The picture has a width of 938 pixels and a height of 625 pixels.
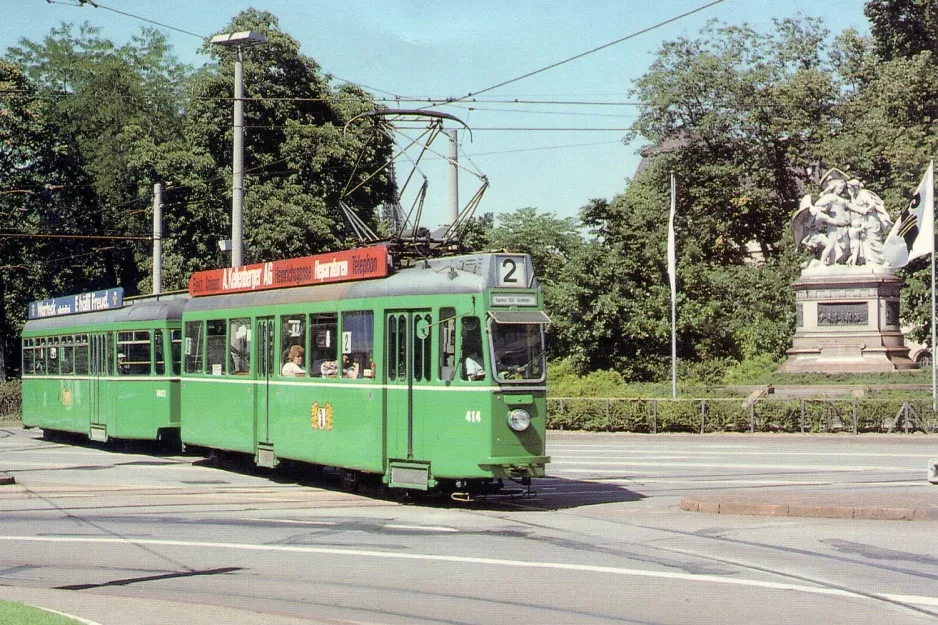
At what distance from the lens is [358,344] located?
59.5 ft

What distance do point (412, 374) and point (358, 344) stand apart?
134cm

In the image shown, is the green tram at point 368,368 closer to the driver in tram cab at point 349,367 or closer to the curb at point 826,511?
the driver in tram cab at point 349,367

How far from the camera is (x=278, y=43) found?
5175 cm

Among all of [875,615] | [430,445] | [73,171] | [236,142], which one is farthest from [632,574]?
[73,171]

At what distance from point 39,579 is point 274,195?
4041cm

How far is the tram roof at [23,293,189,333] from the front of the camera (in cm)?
2561

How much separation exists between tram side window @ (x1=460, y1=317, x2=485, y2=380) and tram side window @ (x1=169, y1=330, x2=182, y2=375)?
407 inches

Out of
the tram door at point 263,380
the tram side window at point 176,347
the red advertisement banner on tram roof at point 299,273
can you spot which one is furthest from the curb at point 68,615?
the tram side window at point 176,347

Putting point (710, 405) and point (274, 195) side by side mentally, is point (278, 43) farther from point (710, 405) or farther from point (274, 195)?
point (710, 405)

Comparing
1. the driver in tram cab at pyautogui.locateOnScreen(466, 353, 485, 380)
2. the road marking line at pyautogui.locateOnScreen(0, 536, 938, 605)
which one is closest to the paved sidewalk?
the driver in tram cab at pyautogui.locateOnScreen(466, 353, 485, 380)

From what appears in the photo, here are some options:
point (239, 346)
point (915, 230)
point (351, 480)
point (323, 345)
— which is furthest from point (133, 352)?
point (915, 230)

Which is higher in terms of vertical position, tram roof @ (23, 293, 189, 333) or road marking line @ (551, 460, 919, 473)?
tram roof @ (23, 293, 189, 333)

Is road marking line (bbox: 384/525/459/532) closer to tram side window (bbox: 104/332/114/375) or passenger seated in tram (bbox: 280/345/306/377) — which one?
passenger seated in tram (bbox: 280/345/306/377)

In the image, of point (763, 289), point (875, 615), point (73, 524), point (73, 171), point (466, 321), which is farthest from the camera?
point (73, 171)
